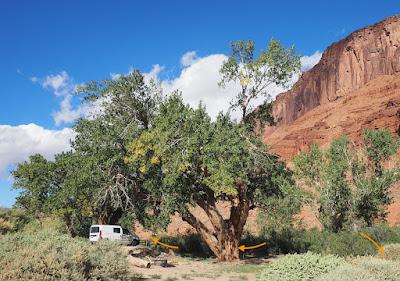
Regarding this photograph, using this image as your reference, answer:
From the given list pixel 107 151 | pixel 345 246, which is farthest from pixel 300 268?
pixel 107 151

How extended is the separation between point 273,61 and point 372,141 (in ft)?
68.0

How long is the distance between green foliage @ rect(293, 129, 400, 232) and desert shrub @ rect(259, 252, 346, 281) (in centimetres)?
2452

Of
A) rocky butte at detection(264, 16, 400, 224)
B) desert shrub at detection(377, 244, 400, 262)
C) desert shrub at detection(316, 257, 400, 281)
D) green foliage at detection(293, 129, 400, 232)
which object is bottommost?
desert shrub at detection(316, 257, 400, 281)

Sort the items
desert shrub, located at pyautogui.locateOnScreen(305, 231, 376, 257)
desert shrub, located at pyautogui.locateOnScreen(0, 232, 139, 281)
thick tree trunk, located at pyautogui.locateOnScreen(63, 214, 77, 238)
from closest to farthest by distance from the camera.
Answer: desert shrub, located at pyautogui.locateOnScreen(0, 232, 139, 281) → desert shrub, located at pyautogui.locateOnScreen(305, 231, 376, 257) → thick tree trunk, located at pyautogui.locateOnScreen(63, 214, 77, 238)

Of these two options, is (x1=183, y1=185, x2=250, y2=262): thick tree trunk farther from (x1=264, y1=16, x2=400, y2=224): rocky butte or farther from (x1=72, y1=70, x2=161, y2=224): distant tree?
(x1=264, y1=16, x2=400, y2=224): rocky butte

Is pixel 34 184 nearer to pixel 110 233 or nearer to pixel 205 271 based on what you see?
pixel 110 233

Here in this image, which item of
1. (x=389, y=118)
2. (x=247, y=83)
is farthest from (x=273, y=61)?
(x=389, y=118)

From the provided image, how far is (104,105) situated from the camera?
1096 inches

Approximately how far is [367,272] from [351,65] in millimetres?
139933

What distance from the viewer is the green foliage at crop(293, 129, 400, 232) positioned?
117 feet

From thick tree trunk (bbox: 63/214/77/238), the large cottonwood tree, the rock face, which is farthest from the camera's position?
the rock face

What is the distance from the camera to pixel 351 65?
138m

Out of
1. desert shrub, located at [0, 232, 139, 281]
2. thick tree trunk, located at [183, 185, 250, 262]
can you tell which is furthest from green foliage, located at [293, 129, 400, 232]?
desert shrub, located at [0, 232, 139, 281]

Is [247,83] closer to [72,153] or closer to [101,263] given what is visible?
[101,263]
